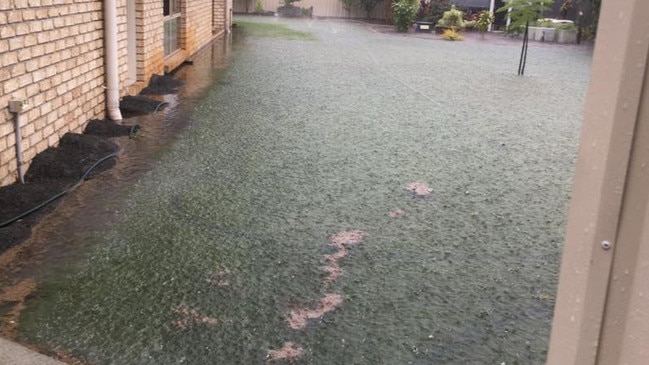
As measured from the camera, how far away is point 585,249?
1.10 metres

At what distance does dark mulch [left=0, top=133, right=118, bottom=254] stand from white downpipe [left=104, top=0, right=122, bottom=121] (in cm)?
79

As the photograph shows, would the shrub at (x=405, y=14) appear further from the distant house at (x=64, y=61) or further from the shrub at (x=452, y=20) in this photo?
the distant house at (x=64, y=61)

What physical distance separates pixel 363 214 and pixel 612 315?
154 inches

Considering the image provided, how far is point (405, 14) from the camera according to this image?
80.4 feet

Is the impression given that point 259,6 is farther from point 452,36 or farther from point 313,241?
point 313,241

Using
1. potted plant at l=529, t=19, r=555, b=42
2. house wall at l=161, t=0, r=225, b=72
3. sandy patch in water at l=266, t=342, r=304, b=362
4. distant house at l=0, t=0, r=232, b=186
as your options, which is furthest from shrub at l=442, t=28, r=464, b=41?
sandy patch in water at l=266, t=342, r=304, b=362

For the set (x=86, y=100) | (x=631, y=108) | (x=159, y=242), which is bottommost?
(x=159, y=242)

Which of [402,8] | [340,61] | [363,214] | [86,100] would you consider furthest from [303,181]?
[402,8]

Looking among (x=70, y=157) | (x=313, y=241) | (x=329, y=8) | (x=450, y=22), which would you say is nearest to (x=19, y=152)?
(x=70, y=157)

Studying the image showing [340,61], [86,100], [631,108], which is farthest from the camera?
[340,61]

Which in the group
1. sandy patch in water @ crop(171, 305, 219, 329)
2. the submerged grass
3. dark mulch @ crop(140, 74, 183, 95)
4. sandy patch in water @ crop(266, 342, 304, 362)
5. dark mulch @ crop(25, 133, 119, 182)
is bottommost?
sandy patch in water @ crop(266, 342, 304, 362)

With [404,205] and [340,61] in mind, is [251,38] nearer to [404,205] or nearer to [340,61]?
[340,61]

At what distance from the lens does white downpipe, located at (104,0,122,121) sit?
270 inches

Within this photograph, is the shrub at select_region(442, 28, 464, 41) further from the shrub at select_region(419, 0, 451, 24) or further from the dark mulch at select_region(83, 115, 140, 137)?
the dark mulch at select_region(83, 115, 140, 137)
